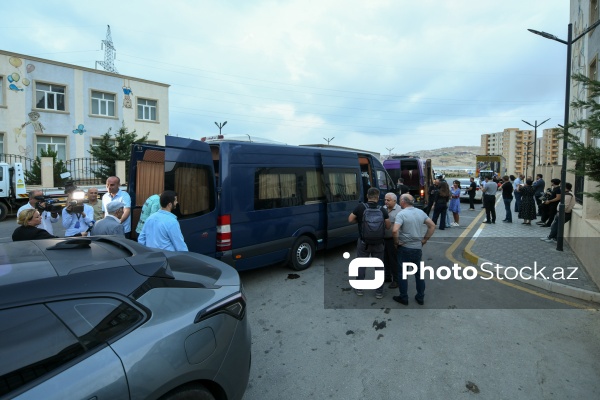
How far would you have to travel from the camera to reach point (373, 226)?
17.0 ft

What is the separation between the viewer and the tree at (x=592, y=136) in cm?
388

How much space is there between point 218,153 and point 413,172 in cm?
1254

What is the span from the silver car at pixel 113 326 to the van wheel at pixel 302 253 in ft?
12.8

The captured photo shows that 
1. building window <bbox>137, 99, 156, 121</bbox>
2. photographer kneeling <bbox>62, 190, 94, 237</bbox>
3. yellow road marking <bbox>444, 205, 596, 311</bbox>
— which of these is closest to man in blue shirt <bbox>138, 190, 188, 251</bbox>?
photographer kneeling <bbox>62, 190, 94, 237</bbox>

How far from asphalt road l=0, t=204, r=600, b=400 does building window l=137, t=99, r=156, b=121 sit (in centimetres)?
2556

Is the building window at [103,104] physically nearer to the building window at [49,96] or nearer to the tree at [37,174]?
the building window at [49,96]

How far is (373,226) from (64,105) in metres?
25.5

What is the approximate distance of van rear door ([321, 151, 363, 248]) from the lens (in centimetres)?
726

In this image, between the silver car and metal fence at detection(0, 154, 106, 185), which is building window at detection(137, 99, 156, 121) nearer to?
metal fence at detection(0, 154, 106, 185)

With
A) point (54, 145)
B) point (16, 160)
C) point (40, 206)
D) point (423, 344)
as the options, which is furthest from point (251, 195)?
point (54, 145)

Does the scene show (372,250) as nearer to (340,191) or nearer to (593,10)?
(340,191)

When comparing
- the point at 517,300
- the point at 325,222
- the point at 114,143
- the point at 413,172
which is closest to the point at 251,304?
the point at 325,222

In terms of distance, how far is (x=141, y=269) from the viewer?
223cm

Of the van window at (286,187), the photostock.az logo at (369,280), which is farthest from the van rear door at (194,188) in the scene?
the photostock.az logo at (369,280)
